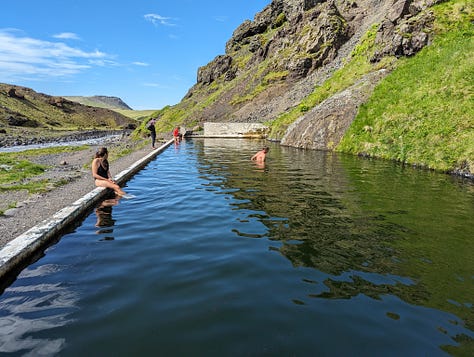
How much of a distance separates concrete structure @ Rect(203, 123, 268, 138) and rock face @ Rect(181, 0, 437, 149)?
363 centimetres

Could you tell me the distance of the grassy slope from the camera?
55.0ft

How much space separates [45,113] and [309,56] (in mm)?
133810

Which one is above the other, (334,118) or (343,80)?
(343,80)

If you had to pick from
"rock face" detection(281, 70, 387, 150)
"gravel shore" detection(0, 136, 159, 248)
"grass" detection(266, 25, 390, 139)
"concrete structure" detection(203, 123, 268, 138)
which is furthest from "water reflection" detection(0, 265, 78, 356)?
"concrete structure" detection(203, 123, 268, 138)

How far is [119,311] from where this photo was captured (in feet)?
14.8

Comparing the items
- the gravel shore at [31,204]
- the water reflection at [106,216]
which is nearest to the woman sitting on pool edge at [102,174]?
the water reflection at [106,216]

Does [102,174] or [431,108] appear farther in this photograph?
[431,108]

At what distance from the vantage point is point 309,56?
5397cm

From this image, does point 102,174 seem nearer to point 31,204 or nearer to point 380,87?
point 31,204

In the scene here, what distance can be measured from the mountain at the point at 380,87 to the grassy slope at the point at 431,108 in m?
0.06

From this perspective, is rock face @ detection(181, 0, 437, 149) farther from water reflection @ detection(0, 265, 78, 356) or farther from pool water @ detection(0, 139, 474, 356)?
water reflection @ detection(0, 265, 78, 356)

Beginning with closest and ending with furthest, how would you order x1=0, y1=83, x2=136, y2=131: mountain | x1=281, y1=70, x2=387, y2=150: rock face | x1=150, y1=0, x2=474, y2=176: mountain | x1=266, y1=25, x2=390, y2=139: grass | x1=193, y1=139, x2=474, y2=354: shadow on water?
x1=193, y1=139, x2=474, y2=354: shadow on water → x1=150, y1=0, x2=474, y2=176: mountain → x1=281, y1=70, x2=387, y2=150: rock face → x1=266, y1=25, x2=390, y2=139: grass → x1=0, y1=83, x2=136, y2=131: mountain

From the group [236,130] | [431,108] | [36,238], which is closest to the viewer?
[36,238]

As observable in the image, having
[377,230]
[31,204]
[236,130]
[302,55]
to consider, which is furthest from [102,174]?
[302,55]
